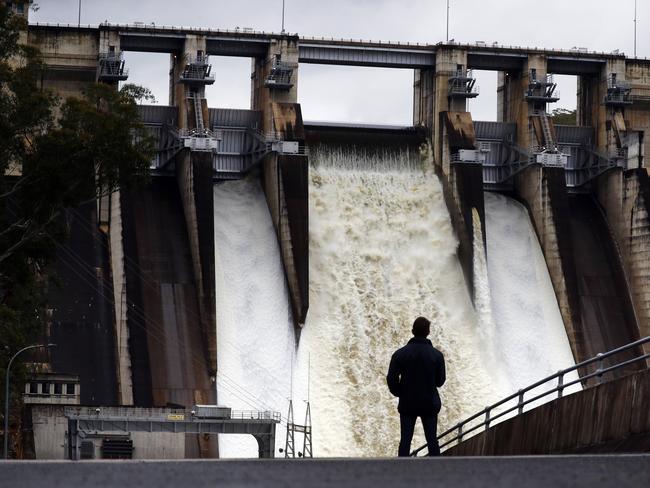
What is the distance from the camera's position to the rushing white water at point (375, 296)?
2351 inches

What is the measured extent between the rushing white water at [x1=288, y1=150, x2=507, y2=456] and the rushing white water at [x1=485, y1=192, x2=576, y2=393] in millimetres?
1430

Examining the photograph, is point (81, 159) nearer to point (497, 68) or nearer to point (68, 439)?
point (68, 439)

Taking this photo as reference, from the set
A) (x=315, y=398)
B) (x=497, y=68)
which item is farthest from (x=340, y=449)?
(x=497, y=68)

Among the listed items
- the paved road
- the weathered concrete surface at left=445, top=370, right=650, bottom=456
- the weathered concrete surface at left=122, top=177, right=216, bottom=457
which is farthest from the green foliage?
the paved road

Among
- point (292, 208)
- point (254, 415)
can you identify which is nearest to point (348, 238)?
point (292, 208)

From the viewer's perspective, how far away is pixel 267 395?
59.4 metres

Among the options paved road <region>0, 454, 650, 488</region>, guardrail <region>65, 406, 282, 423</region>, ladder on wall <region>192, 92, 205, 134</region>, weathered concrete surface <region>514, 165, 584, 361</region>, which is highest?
ladder on wall <region>192, 92, 205, 134</region>

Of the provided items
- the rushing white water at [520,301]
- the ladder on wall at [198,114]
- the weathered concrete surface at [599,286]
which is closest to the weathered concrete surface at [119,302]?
the ladder on wall at [198,114]

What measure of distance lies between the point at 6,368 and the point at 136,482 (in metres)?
40.9

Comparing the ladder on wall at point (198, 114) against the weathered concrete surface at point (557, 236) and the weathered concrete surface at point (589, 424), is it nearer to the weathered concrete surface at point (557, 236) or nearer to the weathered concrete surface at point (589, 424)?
the weathered concrete surface at point (557, 236)

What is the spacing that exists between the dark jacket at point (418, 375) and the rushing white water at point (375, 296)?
121 ft

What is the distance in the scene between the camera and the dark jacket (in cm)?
2095

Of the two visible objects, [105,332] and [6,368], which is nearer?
[6,368]

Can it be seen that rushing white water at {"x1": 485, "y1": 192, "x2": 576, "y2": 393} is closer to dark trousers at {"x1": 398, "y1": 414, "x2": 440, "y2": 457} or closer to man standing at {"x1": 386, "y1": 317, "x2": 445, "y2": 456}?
dark trousers at {"x1": 398, "y1": 414, "x2": 440, "y2": 457}
